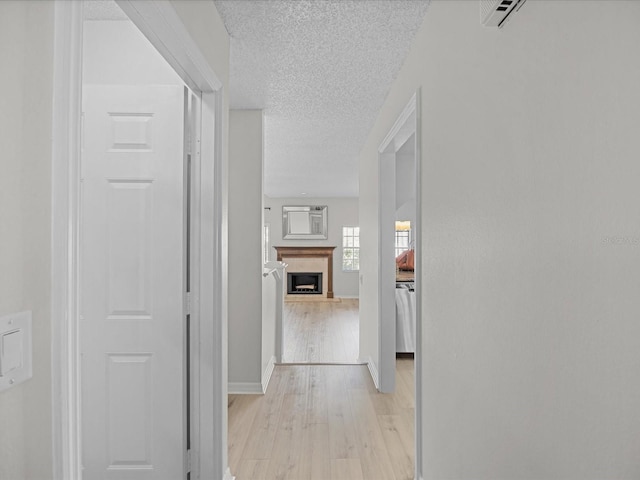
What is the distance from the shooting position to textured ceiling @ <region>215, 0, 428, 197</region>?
2.26 metres

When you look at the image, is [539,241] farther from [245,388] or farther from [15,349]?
[245,388]

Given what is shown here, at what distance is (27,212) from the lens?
0.84 m

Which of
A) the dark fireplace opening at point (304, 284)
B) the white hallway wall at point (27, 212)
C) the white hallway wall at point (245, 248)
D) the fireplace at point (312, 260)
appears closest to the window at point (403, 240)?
the fireplace at point (312, 260)

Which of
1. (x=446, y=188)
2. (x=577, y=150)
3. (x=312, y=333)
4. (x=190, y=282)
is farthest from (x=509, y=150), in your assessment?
(x=312, y=333)

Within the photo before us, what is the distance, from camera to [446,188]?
1997 millimetres

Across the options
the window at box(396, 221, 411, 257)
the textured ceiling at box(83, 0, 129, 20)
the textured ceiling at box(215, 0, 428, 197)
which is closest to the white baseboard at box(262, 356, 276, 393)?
the textured ceiling at box(215, 0, 428, 197)

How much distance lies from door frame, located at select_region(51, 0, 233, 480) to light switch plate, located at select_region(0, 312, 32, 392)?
63 mm

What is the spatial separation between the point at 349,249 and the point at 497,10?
10.8 metres

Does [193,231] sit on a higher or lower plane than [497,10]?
lower

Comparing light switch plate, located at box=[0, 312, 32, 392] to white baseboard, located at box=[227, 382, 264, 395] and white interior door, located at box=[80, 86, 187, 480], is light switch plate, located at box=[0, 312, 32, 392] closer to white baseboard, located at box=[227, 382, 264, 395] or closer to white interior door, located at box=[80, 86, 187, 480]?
white interior door, located at box=[80, 86, 187, 480]

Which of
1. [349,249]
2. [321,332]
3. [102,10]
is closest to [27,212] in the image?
[102,10]

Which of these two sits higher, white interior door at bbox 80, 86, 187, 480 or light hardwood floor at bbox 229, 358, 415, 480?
white interior door at bbox 80, 86, 187, 480

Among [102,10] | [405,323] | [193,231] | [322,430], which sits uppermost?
[102,10]

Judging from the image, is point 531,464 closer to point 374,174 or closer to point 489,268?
point 489,268
